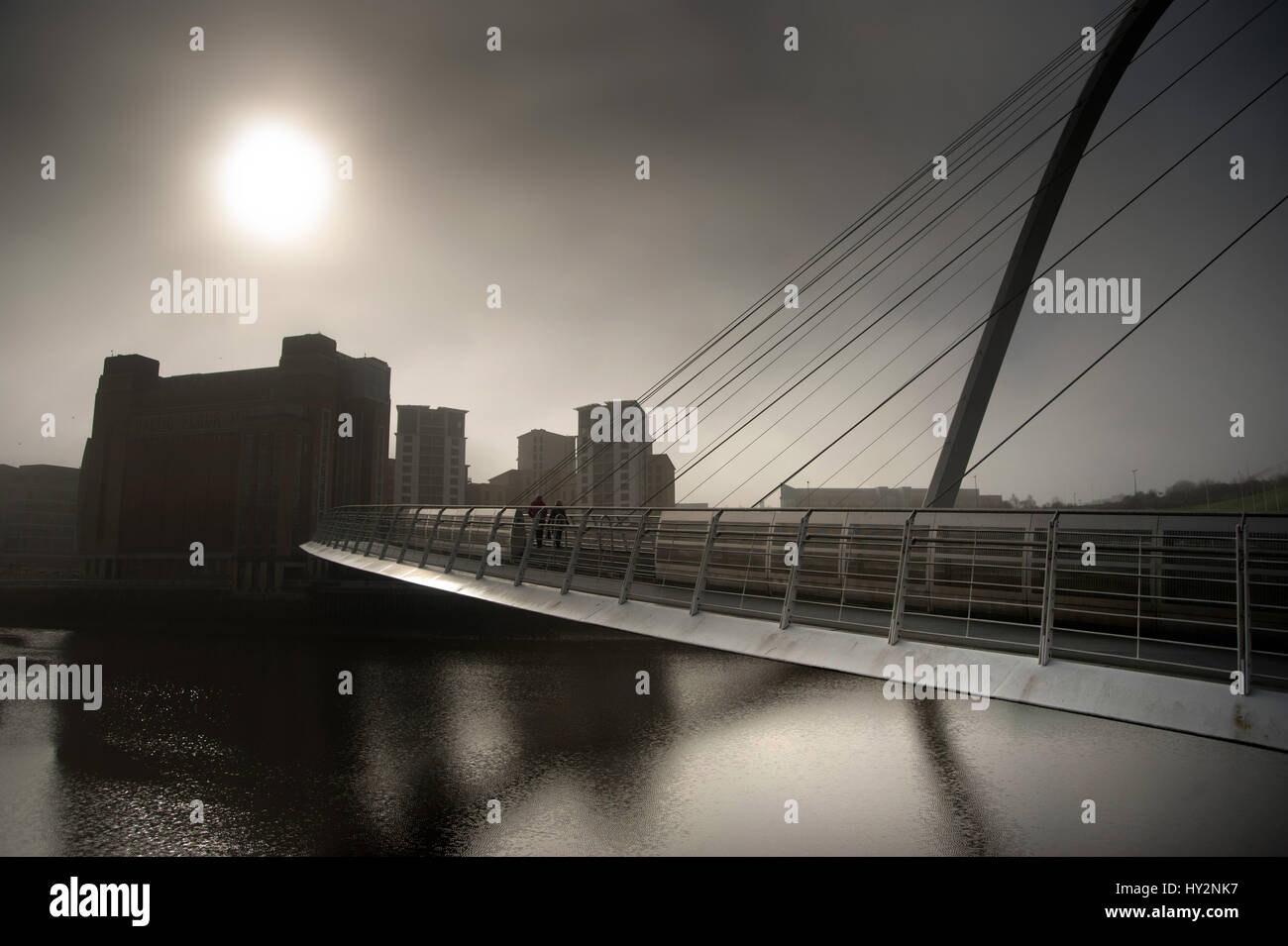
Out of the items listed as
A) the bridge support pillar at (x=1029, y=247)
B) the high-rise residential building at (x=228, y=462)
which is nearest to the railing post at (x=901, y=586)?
the bridge support pillar at (x=1029, y=247)

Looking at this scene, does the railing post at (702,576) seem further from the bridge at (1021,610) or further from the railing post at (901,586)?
the railing post at (901,586)

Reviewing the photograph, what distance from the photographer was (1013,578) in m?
12.8

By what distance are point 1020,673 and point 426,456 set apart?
112416 millimetres

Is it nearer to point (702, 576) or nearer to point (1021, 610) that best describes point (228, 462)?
point (702, 576)

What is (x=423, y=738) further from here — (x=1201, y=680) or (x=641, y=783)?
(x=1201, y=680)

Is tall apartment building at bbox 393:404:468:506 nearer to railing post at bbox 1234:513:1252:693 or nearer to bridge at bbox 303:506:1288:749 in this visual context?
bridge at bbox 303:506:1288:749

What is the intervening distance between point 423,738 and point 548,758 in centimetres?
455

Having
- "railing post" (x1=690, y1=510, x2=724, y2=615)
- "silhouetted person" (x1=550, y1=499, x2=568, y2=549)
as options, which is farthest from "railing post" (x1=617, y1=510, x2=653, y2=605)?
"silhouetted person" (x1=550, y1=499, x2=568, y2=549)

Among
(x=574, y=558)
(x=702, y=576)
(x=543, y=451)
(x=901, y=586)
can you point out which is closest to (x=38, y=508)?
(x=543, y=451)

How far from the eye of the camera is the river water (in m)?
15.2

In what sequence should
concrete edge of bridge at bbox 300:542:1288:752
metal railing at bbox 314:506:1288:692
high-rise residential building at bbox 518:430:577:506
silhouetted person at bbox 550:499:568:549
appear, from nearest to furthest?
concrete edge of bridge at bbox 300:542:1288:752, metal railing at bbox 314:506:1288:692, silhouetted person at bbox 550:499:568:549, high-rise residential building at bbox 518:430:577:506

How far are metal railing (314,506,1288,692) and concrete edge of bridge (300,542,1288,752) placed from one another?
0.40ft

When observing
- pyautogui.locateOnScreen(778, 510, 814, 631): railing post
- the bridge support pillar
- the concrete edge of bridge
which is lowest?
the concrete edge of bridge
